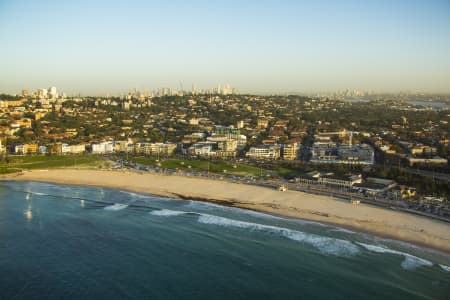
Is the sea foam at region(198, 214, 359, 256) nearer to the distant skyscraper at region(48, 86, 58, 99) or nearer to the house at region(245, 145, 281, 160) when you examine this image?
the house at region(245, 145, 281, 160)

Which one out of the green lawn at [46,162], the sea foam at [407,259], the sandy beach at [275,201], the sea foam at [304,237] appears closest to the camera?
the sea foam at [407,259]

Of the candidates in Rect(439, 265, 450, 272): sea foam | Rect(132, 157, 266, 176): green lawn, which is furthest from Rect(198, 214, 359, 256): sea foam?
Rect(132, 157, 266, 176): green lawn

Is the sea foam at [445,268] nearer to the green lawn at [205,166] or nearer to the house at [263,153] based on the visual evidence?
the green lawn at [205,166]

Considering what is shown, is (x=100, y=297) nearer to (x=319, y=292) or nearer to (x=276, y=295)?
(x=276, y=295)

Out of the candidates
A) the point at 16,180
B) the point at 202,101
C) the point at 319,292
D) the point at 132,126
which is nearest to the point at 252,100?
the point at 202,101

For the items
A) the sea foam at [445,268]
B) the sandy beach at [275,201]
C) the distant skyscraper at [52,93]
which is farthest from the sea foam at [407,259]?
the distant skyscraper at [52,93]

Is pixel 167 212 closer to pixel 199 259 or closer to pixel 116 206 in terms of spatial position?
pixel 116 206
